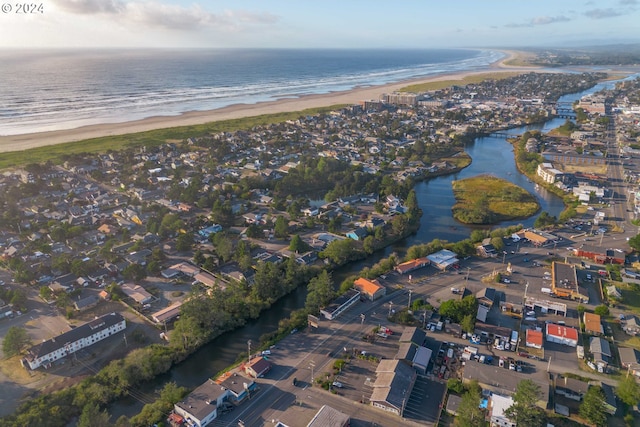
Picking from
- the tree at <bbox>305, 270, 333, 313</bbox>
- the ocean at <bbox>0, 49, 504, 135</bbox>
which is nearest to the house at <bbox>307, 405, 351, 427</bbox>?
the tree at <bbox>305, 270, 333, 313</bbox>

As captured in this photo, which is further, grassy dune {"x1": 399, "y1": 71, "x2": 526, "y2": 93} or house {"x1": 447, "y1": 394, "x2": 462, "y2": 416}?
grassy dune {"x1": 399, "y1": 71, "x2": 526, "y2": 93}

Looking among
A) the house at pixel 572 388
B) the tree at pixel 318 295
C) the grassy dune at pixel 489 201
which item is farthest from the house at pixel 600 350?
the grassy dune at pixel 489 201

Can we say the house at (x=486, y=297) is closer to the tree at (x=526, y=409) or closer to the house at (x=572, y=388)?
the house at (x=572, y=388)

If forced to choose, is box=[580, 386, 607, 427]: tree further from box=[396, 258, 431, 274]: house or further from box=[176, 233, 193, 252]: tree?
box=[176, 233, 193, 252]: tree

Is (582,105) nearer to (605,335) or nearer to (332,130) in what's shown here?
(332,130)

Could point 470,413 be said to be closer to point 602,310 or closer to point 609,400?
point 609,400

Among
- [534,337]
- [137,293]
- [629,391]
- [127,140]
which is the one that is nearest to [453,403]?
[534,337]
